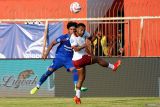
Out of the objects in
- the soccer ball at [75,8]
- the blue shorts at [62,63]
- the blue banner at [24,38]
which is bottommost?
the blue shorts at [62,63]

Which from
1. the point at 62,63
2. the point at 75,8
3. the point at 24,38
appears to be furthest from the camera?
the point at 75,8

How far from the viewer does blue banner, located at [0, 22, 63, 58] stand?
21750 mm

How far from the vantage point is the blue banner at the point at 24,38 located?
2175cm

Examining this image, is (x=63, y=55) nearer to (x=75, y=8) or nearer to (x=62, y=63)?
(x=62, y=63)

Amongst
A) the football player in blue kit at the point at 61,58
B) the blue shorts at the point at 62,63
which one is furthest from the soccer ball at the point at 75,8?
the blue shorts at the point at 62,63

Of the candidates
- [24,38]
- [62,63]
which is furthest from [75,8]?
[62,63]

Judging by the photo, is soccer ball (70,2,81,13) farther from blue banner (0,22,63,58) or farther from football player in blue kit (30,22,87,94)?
football player in blue kit (30,22,87,94)

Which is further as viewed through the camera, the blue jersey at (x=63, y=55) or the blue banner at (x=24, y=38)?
the blue banner at (x=24, y=38)

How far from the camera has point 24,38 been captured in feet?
72.2

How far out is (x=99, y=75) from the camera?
20172 mm

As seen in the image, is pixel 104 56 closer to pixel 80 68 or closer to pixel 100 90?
pixel 100 90

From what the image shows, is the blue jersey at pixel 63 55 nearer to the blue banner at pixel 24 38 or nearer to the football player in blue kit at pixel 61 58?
the football player in blue kit at pixel 61 58

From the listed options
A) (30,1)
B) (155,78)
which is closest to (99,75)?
(155,78)

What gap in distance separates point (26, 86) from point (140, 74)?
374 cm
